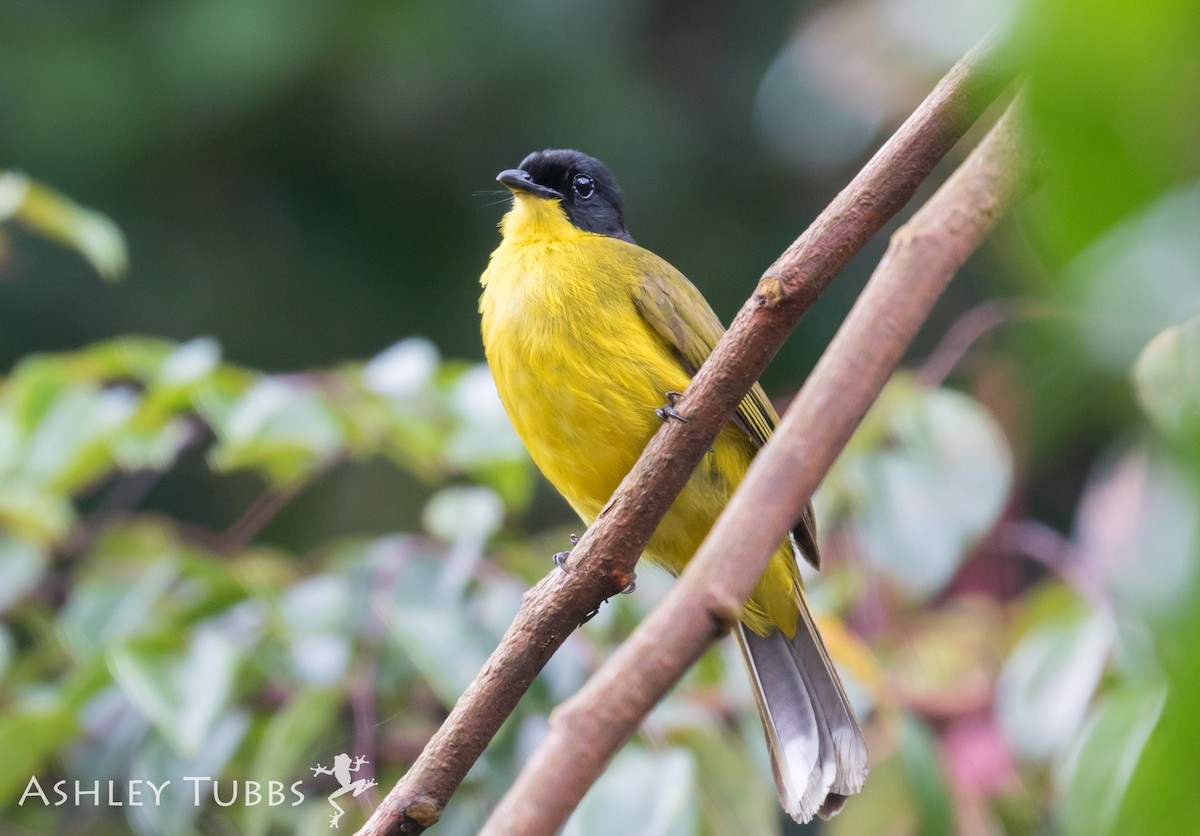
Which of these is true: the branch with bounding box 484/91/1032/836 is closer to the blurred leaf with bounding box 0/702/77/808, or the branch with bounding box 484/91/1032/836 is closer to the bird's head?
the blurred leaf with bounding box 0/702/77/808

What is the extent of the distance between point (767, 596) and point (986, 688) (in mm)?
481

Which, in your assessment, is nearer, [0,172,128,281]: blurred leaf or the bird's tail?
the bird's tail

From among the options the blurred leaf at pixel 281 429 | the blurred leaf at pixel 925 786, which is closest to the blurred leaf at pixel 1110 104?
the blurred leaf at pixel 925 786

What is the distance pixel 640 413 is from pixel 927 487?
1.82 ft

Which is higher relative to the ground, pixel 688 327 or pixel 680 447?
pixel 688 327

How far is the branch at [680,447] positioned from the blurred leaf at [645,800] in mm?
461

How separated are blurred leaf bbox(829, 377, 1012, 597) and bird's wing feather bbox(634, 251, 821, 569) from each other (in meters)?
0.13

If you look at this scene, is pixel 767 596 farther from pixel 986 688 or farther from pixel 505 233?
pixel 505 233

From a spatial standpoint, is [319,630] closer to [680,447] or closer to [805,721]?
[805,721]

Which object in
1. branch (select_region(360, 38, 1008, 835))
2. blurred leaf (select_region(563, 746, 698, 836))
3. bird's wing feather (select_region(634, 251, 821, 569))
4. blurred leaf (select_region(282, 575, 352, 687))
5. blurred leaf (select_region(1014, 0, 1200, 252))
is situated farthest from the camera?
bird's wing feather (select_region(634, 251, 821, 569))

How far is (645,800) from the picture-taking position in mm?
2154

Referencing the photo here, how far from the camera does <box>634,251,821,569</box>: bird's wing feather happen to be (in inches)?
102

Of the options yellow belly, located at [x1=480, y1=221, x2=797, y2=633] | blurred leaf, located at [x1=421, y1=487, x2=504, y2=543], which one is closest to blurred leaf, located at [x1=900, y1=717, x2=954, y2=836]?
yellow belly, located at [x1=480, y1=221, x2=797, y2=633]

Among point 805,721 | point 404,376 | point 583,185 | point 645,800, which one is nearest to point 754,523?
point 645,800
